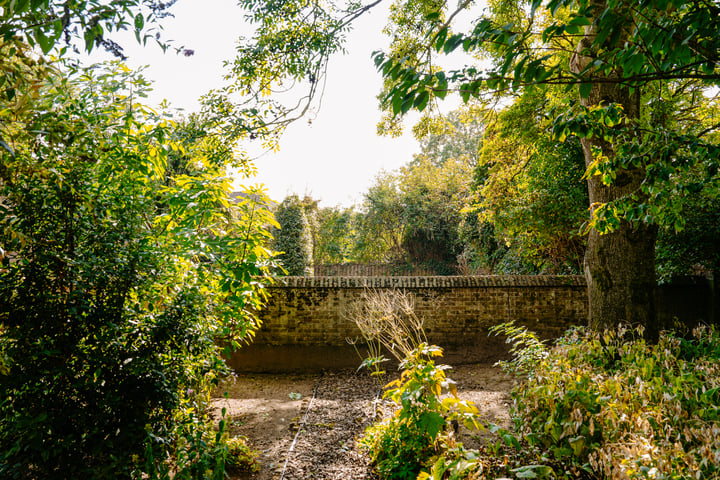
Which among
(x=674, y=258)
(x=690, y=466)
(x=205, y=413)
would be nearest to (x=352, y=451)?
(x=205, y=413)

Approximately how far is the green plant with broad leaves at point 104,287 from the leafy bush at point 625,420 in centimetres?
244

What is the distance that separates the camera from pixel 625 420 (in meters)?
2.43

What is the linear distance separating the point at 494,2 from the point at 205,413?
9.31 meters

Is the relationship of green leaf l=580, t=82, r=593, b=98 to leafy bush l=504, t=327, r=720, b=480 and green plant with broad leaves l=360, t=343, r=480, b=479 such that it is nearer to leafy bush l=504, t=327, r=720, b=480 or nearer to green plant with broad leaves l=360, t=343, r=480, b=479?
leafy bush l=504, t=327, r=720, b=480

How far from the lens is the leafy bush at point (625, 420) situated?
1992 millimetres

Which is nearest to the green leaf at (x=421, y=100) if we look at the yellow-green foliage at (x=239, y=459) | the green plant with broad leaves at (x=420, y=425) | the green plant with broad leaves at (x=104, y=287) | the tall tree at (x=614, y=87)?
the tall tree at (x=614, y=87)

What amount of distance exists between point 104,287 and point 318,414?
3.50 meters

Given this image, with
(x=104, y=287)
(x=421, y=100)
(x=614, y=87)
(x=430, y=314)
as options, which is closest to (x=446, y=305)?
(x=430, y=314)

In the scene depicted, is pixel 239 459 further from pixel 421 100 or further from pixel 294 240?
pixel 294 240

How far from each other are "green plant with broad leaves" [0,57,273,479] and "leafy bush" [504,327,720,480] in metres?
2.44

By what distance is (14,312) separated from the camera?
2531mm

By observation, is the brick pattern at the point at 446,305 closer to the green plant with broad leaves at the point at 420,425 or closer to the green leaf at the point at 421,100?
the green plant with broad leaves at the point at 420,425

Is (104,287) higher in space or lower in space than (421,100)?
lower

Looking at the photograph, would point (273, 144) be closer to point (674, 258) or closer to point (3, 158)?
point (3, 158)
